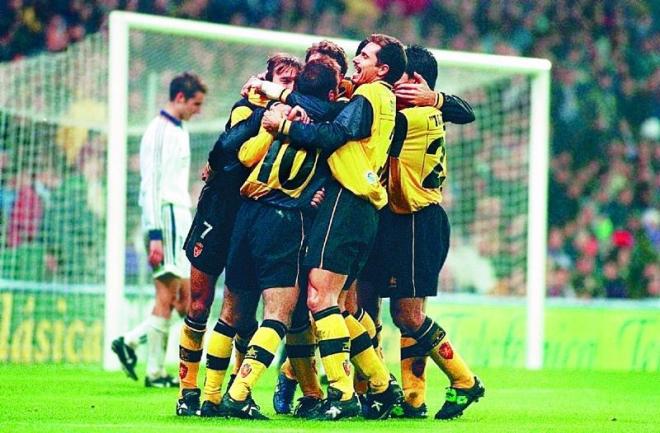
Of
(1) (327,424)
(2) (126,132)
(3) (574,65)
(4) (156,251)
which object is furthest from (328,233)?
(3) (574,65)

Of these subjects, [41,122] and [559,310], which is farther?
[559,310]

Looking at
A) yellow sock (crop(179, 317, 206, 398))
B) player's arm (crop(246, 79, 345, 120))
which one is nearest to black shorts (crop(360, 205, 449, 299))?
player's arm (crop(246, 79, 345, 120))

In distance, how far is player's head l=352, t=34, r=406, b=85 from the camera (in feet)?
23.4

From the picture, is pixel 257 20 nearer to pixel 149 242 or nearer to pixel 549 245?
pixel 549 245

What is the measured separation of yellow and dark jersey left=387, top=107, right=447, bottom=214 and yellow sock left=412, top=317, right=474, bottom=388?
67cm

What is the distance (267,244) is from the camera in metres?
6.92

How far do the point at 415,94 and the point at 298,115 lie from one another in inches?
32.1

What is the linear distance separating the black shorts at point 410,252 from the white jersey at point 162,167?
2.62 meters

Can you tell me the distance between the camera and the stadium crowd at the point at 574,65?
1767cm

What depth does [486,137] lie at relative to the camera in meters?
15.2

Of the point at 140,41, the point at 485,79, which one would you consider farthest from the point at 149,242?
the point at 485,79

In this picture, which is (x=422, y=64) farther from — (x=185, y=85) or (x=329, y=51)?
(x=185, y=85)

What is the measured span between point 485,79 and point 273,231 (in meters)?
7.98

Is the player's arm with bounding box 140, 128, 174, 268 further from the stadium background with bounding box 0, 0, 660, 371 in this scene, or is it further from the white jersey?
the stadium background with bounding box 0, 0, 660, 371
